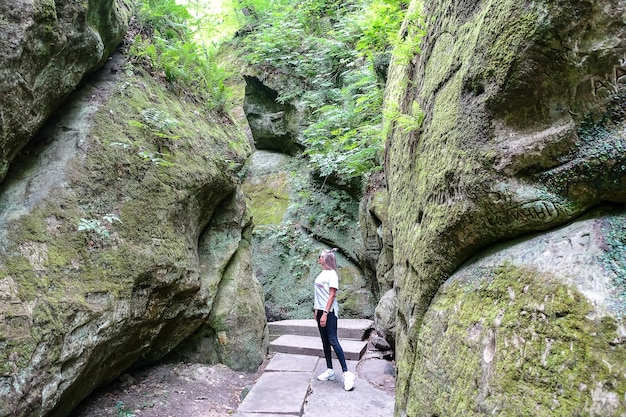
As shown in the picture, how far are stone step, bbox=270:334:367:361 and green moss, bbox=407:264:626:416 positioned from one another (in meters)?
4.43

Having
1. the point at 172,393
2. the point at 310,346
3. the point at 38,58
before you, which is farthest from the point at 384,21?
the point at 172,393

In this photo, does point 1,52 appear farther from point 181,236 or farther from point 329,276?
point 329,276

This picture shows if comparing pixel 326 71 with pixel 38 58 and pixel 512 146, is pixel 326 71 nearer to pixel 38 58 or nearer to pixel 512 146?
pixel 38 58

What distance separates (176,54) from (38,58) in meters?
2.88

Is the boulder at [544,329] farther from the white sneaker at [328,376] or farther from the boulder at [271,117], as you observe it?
the boulder at [271,117]

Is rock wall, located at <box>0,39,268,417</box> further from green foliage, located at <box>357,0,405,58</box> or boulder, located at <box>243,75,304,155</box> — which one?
boulder, located at <box>243,75,304,155</box>

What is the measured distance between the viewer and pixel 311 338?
8008 mm

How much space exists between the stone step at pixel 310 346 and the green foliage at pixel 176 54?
4766 mm

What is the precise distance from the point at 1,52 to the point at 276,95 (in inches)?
419

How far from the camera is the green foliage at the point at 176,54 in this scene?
601 centimetres

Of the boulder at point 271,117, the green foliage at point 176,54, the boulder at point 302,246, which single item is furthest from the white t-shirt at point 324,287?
the boulder at point 271,117

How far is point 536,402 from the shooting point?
1.58m

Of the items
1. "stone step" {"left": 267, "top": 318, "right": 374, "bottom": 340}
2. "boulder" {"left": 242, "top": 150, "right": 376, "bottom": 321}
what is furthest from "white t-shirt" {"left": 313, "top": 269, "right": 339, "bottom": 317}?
"boulder" {"left": 242, "top": 150, "right": 376, "bottom": 321}

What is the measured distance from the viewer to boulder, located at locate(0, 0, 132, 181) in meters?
3.31
